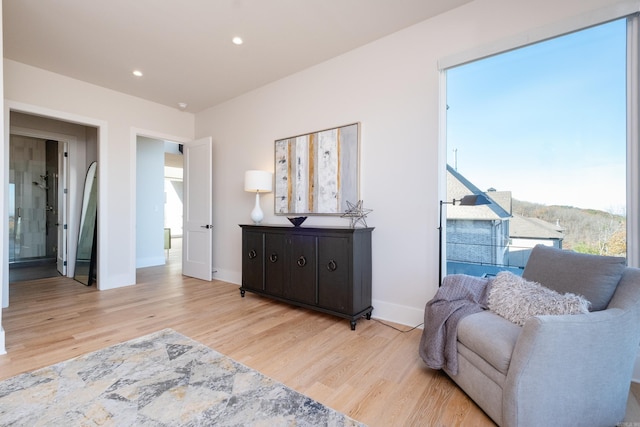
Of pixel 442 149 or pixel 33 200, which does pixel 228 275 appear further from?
A: pixel 33 200

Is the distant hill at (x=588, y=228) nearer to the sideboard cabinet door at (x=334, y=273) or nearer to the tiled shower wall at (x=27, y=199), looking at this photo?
the sideboard cabinet door at (x=334, y=273)

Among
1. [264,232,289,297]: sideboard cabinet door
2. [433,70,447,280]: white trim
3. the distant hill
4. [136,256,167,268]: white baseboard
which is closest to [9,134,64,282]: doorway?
[136,256,167,268]: white baseboard

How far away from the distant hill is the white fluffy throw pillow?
60cm

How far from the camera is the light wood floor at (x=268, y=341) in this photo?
1.64m

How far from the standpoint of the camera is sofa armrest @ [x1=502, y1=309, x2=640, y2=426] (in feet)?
4.23

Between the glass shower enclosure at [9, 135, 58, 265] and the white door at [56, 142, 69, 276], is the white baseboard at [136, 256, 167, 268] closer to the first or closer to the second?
the white door at [56, 142, 69, 276]

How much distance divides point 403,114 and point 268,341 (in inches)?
92.3

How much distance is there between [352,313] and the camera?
266 cm

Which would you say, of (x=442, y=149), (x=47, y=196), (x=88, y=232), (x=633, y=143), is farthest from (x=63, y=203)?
(x=633, y=143)

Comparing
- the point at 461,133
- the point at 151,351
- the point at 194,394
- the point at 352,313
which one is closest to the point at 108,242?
the point at 151,351

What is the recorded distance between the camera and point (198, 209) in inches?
181

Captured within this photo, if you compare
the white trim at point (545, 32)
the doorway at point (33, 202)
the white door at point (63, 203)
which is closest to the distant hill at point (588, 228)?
the white trim at point (545, 32)

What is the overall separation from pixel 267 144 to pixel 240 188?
818 mm

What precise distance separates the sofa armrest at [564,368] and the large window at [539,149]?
36.6 inches
